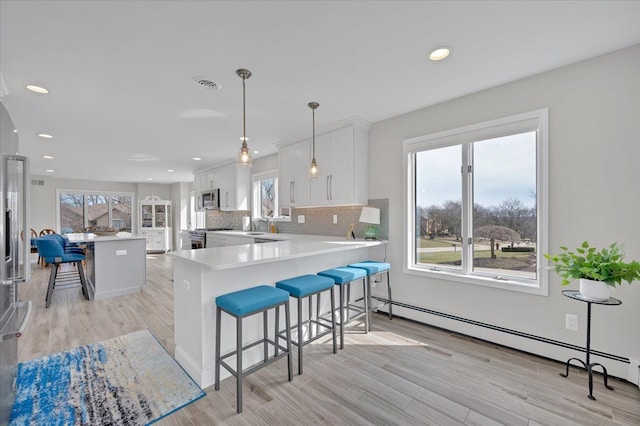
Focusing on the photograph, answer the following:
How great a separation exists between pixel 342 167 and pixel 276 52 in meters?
1.76

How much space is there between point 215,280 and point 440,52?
243 centimetres

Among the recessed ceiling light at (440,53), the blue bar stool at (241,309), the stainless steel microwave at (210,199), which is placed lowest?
the blue bar stool at (241,309)

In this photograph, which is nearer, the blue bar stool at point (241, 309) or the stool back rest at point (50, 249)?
the blue bar stool at point (241, 309)

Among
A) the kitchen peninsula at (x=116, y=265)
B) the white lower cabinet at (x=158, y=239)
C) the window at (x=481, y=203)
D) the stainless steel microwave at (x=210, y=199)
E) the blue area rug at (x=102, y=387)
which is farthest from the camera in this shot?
Result: the white lower cabinet at (x=158, y=239)

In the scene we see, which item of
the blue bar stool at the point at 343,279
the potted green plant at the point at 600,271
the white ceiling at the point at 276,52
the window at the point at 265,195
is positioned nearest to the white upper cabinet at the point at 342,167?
the white ceiling at the point at 276,52

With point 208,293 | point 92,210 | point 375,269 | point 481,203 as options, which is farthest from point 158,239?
point 481,203

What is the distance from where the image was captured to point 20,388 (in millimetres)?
1989

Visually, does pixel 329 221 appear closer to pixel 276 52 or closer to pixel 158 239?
pixel 276 52

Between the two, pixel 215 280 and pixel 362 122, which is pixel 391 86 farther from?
pixel 215 280

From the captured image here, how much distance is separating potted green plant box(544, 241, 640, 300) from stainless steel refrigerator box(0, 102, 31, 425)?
3.48 metres

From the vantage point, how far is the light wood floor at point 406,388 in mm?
1736

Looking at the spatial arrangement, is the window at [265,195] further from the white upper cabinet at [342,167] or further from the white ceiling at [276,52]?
the white ceiling at [276,52]

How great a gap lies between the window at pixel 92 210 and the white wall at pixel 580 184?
9.75m

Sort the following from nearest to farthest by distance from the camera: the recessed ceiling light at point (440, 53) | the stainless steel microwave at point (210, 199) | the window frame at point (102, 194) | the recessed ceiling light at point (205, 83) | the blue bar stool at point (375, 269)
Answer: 1. the recessed ceiling light at point (440, 53)
2. the recessed ceiling light at point (205, 83)
3. the blue bar stool at point (375, 269)
4. the stainless steel microwave at point (210, 199)
5. the window frame at point (102, 194)
